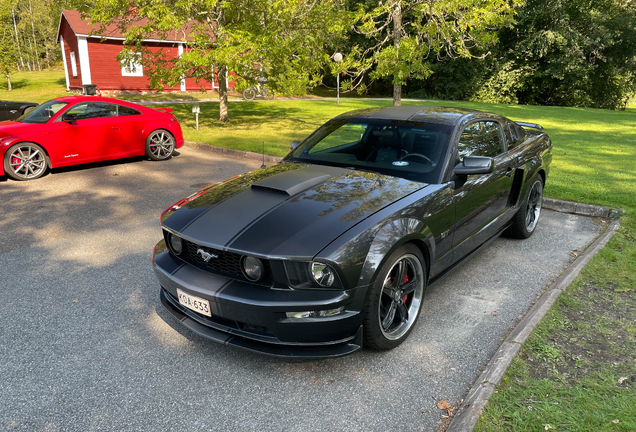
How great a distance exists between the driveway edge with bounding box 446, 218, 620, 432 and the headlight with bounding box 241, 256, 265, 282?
4.60 ft

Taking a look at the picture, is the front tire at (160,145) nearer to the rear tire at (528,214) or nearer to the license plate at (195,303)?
the rear tire at (528,214)

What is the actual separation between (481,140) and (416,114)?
2.29ft

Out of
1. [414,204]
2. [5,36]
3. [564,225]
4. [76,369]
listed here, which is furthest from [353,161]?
[5,36]

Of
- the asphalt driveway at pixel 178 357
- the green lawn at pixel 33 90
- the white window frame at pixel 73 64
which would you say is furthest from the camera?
the white window frame at pixel 73 64

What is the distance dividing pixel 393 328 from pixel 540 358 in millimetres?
1015

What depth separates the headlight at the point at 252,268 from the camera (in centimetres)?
292

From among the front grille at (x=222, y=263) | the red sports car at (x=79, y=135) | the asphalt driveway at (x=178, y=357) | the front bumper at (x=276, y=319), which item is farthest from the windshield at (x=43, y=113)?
the front bumper at (x=276, y=319)

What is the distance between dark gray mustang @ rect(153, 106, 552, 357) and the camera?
2.87 m

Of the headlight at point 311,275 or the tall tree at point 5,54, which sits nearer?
the headlight at point 311,275

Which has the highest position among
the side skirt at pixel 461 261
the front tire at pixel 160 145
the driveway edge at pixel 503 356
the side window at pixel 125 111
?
the side window at pixel 125 111

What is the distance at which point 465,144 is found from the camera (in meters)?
4.24

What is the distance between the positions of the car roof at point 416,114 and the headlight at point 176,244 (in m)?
2.21

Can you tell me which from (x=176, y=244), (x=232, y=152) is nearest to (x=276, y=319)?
(x=176, y=244)

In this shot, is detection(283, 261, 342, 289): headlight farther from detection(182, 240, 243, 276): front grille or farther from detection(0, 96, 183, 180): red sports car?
detection(0, 96, 183, 180): red sports car
